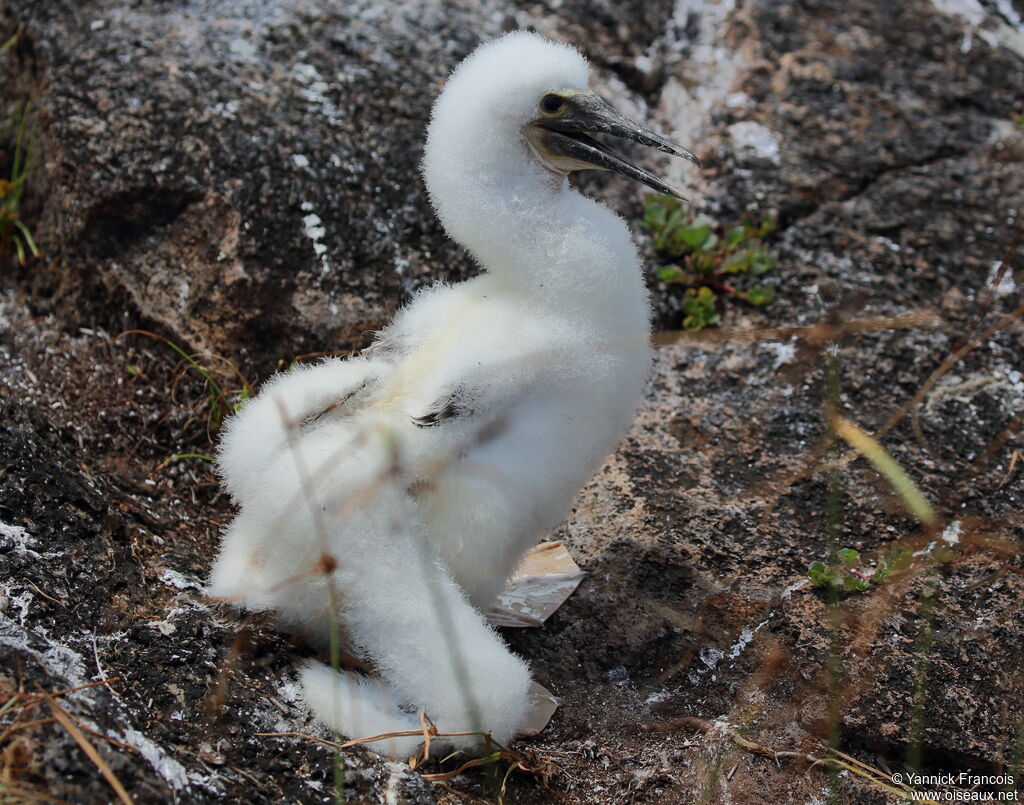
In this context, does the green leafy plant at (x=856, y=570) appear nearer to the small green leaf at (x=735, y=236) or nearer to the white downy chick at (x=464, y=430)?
the white downy chick at (x=464, y=430)

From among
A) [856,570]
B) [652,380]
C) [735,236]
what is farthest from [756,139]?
[856,570]

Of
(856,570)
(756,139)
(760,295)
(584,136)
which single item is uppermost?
(584,136)

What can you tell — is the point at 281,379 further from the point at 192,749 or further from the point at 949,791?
the point at 949,791

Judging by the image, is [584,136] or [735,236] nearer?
[584,136]

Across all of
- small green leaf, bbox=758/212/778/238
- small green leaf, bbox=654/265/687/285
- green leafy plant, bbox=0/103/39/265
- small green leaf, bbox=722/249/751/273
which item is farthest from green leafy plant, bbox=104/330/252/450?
Result: small green leaf, bbox=758/212/778/238

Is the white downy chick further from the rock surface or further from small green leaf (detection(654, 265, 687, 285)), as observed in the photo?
small green leaf (detection(654, 265, 687, 285))

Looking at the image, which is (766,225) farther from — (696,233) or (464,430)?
(464,430)

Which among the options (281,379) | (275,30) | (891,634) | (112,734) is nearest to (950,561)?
(891,634)
